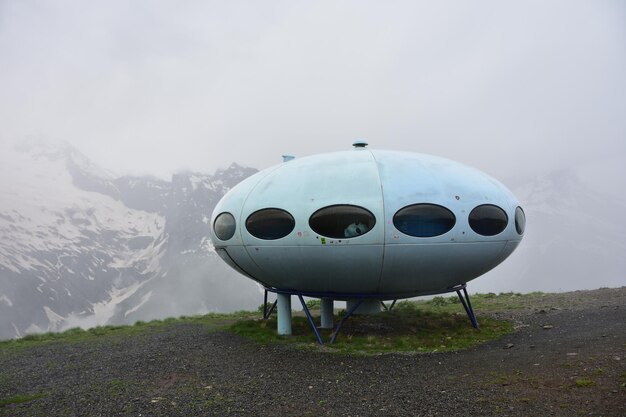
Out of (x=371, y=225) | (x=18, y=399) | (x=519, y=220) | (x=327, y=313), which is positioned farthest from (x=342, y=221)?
(x=18, y=399)

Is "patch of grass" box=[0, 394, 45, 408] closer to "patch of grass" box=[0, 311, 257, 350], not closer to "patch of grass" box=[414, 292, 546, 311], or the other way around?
"patch of grass" box=[0, 311, 257, 350]

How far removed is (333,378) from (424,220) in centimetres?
508

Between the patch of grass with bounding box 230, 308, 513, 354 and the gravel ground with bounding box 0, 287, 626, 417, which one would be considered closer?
the gravel ground with bounding box 0, 287, 626, 417

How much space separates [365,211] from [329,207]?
3.46 feet

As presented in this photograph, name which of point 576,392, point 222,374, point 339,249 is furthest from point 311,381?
point 576,392

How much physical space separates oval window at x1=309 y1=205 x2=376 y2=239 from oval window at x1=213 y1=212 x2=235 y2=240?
3.31m


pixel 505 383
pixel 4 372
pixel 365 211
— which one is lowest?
pixel 4 372

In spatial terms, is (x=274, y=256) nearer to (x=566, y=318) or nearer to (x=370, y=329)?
(x=370, y=329)

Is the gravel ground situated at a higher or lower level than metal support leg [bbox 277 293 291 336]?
lower

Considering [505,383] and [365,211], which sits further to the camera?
[365,211]

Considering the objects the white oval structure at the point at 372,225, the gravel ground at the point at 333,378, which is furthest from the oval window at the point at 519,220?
the gravel ground at the point at 333,378

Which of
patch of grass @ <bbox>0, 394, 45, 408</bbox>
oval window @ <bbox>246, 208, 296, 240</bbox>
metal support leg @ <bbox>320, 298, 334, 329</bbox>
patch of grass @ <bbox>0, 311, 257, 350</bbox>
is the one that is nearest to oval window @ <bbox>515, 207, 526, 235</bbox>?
metal support leg @ <bbox>320, 298, 334, 329</bbox>

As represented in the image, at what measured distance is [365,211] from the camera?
1203cm

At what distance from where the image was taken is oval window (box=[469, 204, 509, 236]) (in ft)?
41.7
